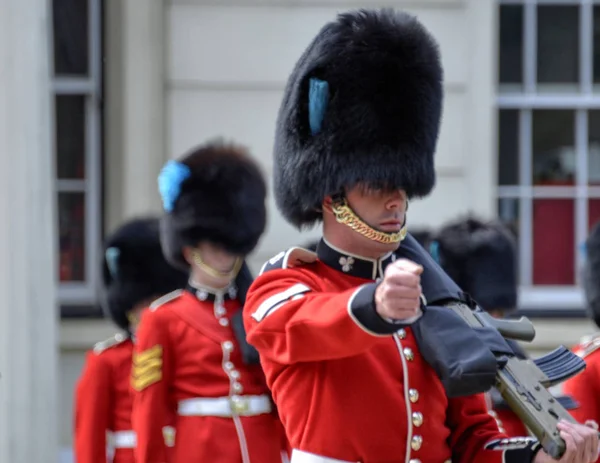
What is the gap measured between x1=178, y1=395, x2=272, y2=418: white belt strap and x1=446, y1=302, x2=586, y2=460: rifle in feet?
6.57

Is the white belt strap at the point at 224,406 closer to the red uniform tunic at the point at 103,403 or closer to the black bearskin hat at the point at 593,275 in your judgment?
the red uniform tunic at the point at 103,403

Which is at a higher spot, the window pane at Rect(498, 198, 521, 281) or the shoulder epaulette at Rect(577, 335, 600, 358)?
the window pane at Rect(498, 198, 521, 281)

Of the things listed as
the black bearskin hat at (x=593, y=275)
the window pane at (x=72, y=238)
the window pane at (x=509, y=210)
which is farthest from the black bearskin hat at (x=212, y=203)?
the window pane at (x=509, y=210)

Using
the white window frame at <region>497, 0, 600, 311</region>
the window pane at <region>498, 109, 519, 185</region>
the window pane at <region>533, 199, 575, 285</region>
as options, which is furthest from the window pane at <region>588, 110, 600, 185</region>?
the window pane at <region>498, 109, 519, 185</region>

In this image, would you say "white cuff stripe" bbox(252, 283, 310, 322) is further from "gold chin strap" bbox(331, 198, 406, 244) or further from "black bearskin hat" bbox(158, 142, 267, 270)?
"black bearskin hat" bbox(158, 142, 267, 270)

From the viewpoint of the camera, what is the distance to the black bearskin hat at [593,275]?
5.08 metres

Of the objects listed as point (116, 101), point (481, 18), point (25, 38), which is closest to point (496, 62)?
point (481, 18)

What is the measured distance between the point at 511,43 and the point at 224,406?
376 cm

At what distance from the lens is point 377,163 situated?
287 centimetres

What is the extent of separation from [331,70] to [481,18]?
4.64 meters

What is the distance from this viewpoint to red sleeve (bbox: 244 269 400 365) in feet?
8.08

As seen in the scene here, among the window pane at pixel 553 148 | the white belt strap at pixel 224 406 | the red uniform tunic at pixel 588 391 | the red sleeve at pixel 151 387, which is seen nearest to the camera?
the red uniform tunic at pixel 588 391

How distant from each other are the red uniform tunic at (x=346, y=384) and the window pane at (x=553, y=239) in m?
5.00

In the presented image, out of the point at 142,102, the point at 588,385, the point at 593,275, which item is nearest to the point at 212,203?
the point at 593,275
